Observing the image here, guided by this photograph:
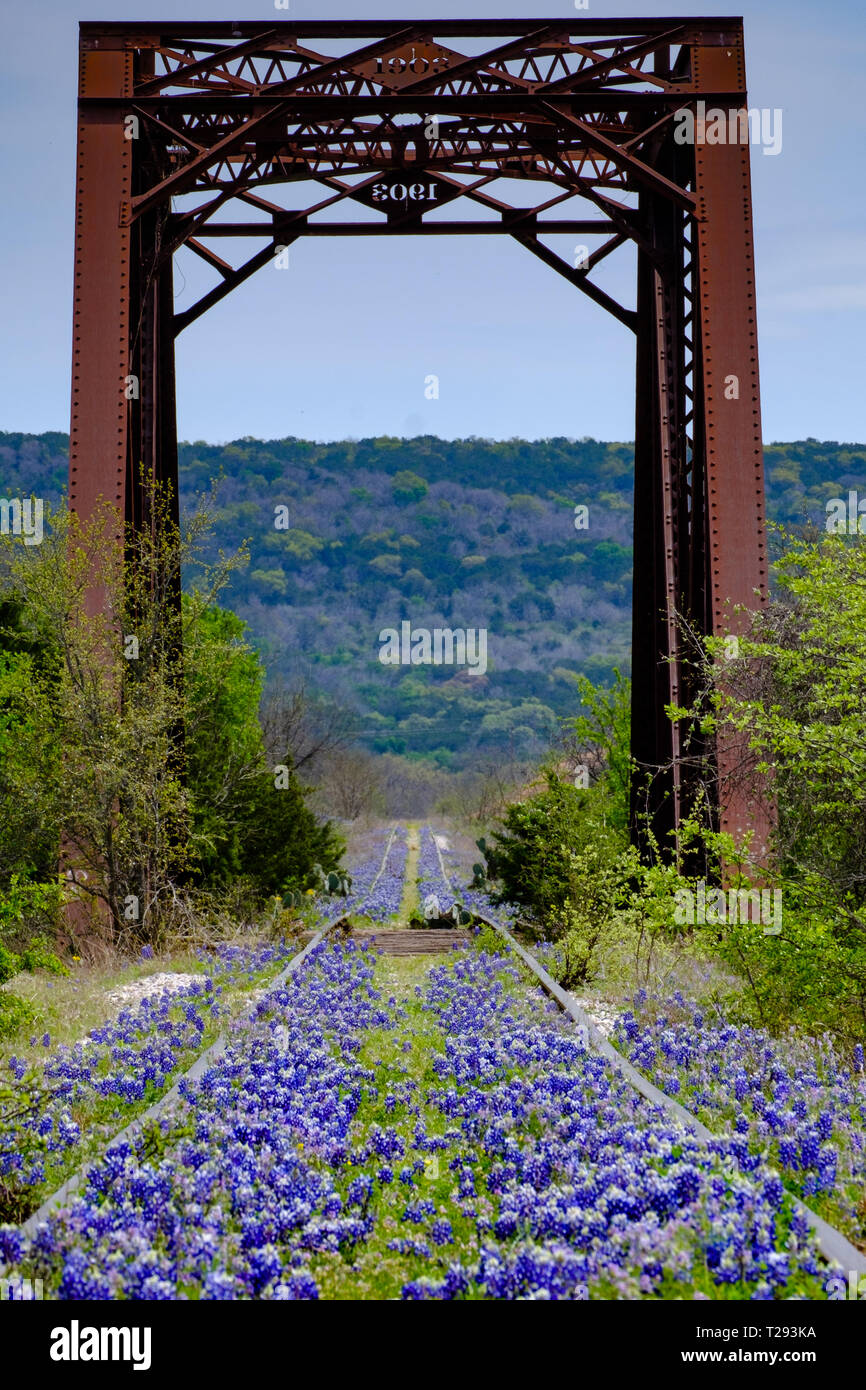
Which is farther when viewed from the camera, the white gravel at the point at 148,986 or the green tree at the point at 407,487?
the green tree at the point at 407,487

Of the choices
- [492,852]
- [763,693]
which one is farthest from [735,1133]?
[492,852]

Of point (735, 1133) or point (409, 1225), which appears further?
point (735, 1133)

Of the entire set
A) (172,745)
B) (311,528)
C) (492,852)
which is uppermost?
(311,528)

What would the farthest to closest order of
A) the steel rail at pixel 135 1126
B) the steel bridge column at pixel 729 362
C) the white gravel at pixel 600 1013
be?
the steel bridge column at pixel 729 362, the white gravel at pixel 600 1013, the steel rail at pixel 135 1126

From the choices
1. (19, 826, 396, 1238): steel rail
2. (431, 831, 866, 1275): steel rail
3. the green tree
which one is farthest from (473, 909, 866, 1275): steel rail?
the green tree

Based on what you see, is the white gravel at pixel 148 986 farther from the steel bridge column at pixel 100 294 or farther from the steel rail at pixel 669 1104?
the steel bridge column at pixel 100 294

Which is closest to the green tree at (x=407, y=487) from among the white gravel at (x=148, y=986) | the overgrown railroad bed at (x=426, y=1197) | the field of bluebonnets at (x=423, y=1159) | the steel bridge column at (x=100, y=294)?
the steel bridge column at (x=100, y=294)

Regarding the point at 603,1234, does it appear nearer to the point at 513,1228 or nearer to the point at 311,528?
the point at 513,1228
